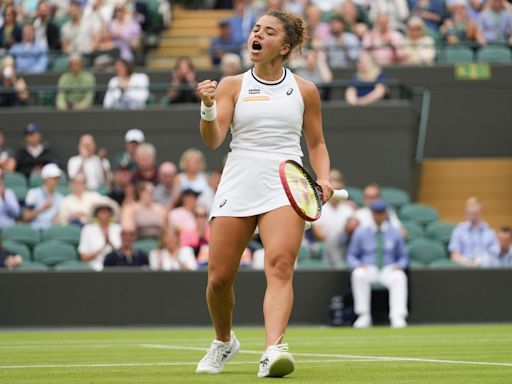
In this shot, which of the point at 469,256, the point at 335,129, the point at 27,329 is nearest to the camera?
the point at 27,329

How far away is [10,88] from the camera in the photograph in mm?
19812

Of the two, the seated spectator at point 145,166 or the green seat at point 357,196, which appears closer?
the seated spectator at point 145,166

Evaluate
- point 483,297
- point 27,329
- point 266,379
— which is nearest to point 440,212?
point 483,297

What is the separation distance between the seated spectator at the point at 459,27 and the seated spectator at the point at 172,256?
7286 millimetres

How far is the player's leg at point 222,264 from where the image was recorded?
7168 millimetres

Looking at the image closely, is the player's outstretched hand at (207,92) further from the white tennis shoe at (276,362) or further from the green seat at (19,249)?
the green seat at (19,249)

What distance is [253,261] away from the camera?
15648 millimetres

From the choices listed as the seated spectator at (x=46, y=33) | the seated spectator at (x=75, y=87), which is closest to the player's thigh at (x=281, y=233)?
the seated spectator at (x=75, y=87)

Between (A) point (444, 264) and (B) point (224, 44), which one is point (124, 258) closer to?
(A) point (444, 264)

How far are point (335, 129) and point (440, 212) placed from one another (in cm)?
201

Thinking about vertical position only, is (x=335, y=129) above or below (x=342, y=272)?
above

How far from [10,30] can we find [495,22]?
789cm

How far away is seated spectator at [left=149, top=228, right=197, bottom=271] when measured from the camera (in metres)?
15.4

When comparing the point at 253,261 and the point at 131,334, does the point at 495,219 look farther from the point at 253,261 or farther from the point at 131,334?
the point at 131,334
